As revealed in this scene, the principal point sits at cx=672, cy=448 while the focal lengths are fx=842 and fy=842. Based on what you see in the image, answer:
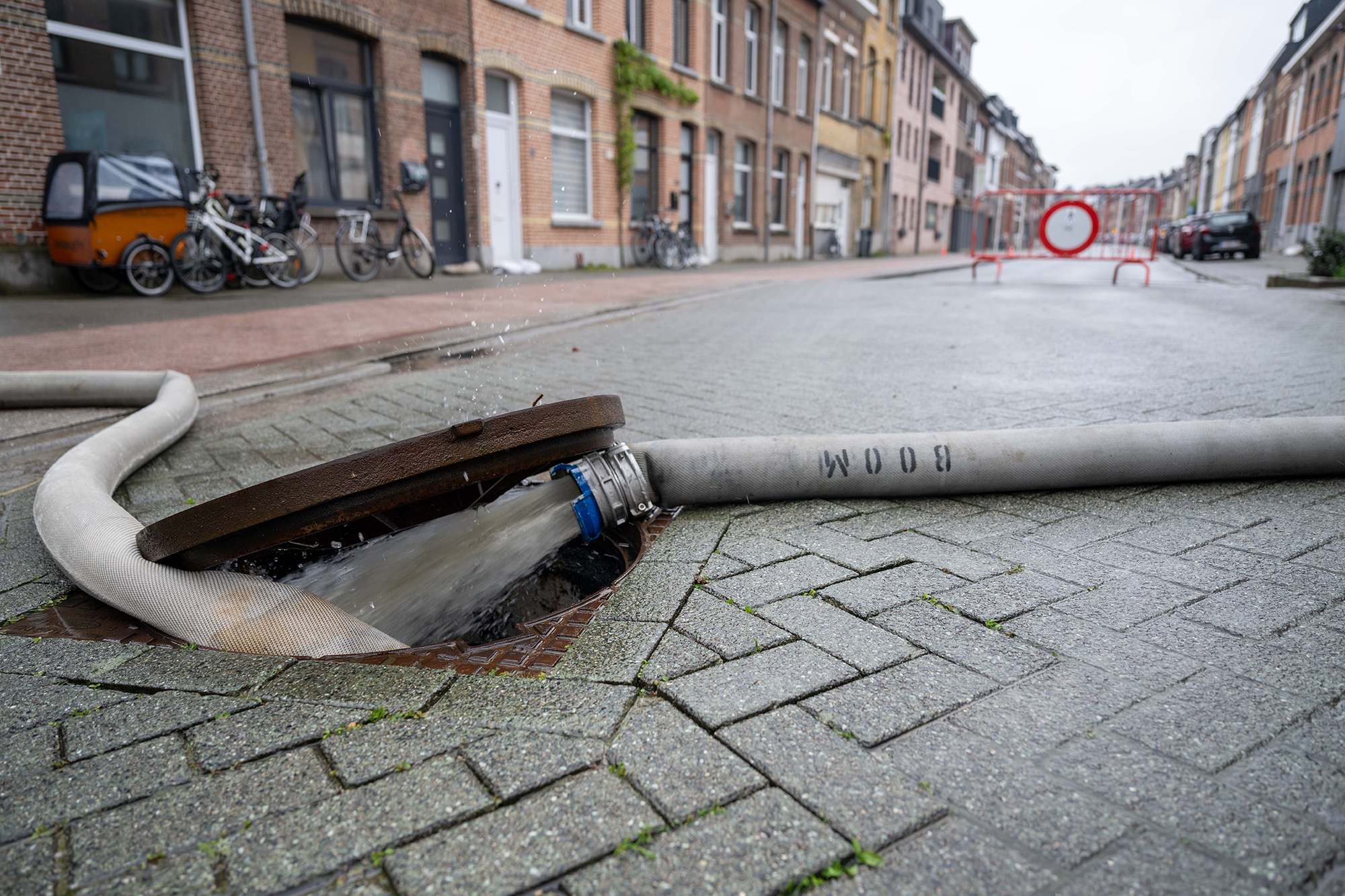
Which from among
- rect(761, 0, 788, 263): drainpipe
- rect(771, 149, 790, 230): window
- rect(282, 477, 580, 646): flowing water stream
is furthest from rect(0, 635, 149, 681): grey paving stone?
rect(771, 149, 790, 230): window

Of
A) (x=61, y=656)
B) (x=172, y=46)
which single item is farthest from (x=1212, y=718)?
(x=172, y=46)

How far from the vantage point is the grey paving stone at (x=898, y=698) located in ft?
5.01

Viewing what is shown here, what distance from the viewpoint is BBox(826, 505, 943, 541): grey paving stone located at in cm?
255

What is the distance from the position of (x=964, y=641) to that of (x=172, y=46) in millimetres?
12509

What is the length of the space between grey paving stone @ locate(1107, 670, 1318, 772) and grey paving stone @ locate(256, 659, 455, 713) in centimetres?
130

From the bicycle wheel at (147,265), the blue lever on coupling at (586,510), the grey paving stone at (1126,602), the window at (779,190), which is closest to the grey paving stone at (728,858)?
the grey paving stone at (1126,602)

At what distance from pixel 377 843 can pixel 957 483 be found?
2.13 meters

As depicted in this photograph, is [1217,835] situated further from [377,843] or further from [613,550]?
[613,550]

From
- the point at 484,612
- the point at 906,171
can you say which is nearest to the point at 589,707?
the point at 484,612

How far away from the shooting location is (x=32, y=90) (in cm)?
937

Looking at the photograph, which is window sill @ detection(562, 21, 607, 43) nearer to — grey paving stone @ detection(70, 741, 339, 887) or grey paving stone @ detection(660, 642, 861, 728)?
grey paving stone @ detection(660, 642, 861, 728)

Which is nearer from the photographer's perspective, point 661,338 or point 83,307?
point 661,338

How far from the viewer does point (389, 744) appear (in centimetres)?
149

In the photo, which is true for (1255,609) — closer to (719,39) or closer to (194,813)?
(194,813)
